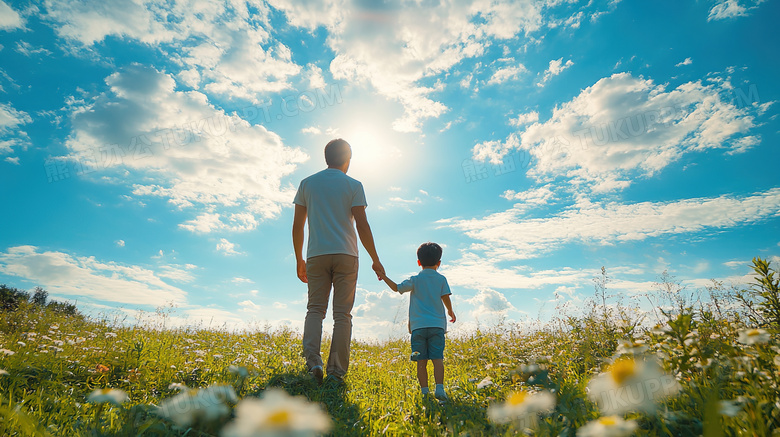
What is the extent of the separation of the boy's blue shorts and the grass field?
0.37m

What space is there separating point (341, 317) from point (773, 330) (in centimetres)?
353

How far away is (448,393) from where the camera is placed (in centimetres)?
378

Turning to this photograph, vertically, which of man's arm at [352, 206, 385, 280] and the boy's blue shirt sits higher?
man's arm at [352, 206, 385, 280]

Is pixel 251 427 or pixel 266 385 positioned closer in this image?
pixel 251 427

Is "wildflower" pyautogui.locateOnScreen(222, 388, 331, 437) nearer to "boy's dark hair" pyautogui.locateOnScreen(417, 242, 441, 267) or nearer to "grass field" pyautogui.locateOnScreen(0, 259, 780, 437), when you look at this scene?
"grass field" pyautogui.locateOnScreen(0, 259, 780, 437)

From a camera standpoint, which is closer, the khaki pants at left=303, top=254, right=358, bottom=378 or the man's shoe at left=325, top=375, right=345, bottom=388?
the man's shoe at left=325, top=375, right=345, bottom=388

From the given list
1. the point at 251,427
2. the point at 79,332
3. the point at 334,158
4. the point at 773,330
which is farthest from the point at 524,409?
the point at 79,332

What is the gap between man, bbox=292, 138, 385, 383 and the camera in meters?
4.00

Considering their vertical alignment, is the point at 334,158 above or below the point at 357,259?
above

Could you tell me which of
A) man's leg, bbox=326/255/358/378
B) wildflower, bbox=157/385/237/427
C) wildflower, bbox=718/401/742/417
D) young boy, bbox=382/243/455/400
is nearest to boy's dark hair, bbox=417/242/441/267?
young boy, bbox=382/243/455/400

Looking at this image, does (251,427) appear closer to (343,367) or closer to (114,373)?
(343,367)

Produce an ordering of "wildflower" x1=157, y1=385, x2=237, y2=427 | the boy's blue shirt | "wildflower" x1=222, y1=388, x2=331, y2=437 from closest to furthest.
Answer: "wildflower" x1=222, y1=388, x2=331, y2=437, "wildflower" x1=157, y1=385, x2=237, y2=427, the boy's blue shirt

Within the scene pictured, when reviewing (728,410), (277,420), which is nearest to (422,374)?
(728,410)

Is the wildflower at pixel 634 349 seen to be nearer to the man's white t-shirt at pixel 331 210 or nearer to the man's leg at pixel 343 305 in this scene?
the man's leg at pixel 343 305
